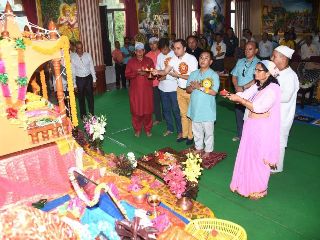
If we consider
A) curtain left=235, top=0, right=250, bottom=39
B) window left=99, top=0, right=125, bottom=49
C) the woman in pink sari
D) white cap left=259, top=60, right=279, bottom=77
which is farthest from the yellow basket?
curtain left=235, top=0, right=250, bottom=39

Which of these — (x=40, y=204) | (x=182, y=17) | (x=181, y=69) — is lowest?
(x=40, y=204)

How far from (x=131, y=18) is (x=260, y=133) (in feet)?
32.0

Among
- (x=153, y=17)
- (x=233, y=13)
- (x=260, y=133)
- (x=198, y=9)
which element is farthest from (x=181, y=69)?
(x=233, y=13)

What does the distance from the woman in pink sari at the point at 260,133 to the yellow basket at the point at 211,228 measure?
1285 mm

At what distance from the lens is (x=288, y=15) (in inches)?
655

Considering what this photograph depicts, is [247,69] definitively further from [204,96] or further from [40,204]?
[40,204]

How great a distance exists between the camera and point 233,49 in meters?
12.8

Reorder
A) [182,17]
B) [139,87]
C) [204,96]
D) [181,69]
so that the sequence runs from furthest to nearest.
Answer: [182,17] < [139,87] < [181,69] < [204,96]

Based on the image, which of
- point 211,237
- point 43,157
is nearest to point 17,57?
point 43,157

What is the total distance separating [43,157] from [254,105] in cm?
272

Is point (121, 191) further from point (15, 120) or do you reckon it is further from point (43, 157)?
point (15, 120)

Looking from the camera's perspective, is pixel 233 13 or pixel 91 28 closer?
pixel 91 28

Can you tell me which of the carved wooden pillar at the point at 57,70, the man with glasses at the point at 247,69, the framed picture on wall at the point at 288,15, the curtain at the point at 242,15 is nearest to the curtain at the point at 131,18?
the curtain at the point at 242,15

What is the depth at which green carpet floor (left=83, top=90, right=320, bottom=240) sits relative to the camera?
3.95 m
